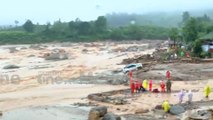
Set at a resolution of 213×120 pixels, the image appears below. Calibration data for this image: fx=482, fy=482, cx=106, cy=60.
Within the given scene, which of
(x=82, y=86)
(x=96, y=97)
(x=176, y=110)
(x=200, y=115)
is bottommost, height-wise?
(x=82, y=86)


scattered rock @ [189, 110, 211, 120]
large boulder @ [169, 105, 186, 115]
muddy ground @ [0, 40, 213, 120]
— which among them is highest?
scattered rock @ [189, 110, 211, 120]

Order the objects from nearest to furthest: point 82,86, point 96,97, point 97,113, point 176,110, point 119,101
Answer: point 97,113
point 176,110
point 119,101
point 96,97
point 82,86

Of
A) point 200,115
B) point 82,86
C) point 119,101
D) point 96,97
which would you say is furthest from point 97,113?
point 82,86

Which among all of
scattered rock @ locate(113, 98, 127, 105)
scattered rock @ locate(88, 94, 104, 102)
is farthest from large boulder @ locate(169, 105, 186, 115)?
scattered rock @ locate(88, 94, 104, 102)

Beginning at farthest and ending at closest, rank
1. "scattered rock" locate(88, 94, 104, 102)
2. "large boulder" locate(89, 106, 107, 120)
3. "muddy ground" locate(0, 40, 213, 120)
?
"scattered rock" locate(88, 94, 104, 102)
"muddy ground" locate(0, 40, 213, 120)
"large boulder" locate(89, 106, 107, 120)

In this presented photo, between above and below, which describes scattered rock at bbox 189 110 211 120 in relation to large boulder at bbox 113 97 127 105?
above

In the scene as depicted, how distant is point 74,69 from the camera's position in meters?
56.1

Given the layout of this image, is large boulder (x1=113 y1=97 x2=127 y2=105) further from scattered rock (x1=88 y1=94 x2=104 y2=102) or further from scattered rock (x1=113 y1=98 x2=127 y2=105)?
scattered rock (x1=88 y1=94 x2=104 y2=102)

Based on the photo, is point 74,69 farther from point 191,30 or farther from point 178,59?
point 191,30

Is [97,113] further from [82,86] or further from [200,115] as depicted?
[82,86]

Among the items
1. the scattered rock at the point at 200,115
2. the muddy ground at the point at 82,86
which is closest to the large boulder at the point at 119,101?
the muddy ground at the point at 82,86

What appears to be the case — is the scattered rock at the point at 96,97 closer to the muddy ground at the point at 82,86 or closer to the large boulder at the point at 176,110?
the muddy ground at the point at 82,86

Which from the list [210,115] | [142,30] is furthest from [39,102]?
[142,30]

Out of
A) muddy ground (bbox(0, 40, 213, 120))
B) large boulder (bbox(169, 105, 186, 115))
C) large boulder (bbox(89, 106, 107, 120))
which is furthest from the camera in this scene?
muddy ground (bbox(0, 40, 213, 120))
